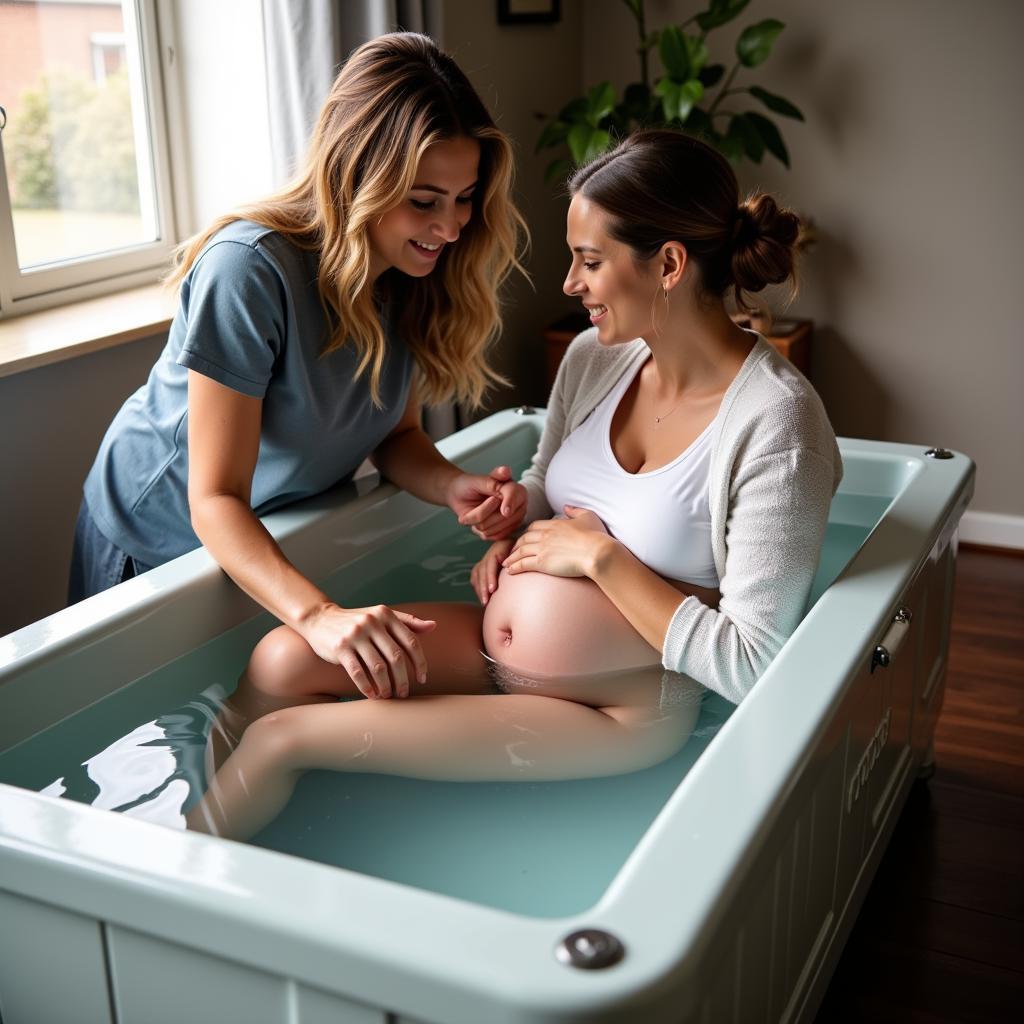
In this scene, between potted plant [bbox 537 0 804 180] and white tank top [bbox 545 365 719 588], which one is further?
potted plant [bbox 537 0 804 180]

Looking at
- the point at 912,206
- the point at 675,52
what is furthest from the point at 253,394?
the point at 912,206

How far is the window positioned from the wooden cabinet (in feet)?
3.71

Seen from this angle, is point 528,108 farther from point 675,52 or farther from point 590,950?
point 590,950

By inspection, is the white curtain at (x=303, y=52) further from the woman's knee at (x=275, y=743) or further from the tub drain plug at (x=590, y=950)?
the tub drain plug at (x=590, y=950)

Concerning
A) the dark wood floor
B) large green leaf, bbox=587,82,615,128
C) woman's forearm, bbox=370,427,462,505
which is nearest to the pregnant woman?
woman's forearm, bbox=370,427,462,505

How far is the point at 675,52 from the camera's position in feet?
11.0

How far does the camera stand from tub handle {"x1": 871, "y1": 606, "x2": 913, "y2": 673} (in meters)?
1.59

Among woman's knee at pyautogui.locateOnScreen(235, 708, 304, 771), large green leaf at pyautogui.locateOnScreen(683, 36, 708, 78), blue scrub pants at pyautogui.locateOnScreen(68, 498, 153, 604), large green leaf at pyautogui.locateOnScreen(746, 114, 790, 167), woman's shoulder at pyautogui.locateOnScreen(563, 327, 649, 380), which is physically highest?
large green leaf at pyautogui.locateOnScreen(683, 36, 708, 78)

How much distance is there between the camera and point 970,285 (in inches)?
138

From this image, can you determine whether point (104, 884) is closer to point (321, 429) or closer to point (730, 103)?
point (321, 429)

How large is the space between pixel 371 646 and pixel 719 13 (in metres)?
2.45

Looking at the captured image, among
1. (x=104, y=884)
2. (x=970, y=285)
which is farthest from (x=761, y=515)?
(x=970, y=285)

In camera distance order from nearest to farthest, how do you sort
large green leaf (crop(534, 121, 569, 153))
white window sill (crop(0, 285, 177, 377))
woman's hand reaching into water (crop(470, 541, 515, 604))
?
woman's hand reaching into water (crop(470, 541, 515, 604)), white window sill (crop(0, 285, 177, 377)), large green leaf (crop(534, 121, 569, 153))

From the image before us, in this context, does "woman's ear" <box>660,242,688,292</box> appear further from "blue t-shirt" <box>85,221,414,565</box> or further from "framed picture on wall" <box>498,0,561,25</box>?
"framed picture on wall" <box>498,0,561,25</box>
